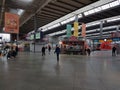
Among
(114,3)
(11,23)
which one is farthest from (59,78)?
(114,3)

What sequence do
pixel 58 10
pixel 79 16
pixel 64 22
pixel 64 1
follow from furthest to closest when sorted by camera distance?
pixel 64 22, pixel 79 16, pixel 58 10, pixel 64 1

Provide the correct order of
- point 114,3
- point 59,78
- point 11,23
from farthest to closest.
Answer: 1. point 114,3
2. point 11,23
3. point 59,78

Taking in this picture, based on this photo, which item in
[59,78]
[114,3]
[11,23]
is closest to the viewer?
[59,78]

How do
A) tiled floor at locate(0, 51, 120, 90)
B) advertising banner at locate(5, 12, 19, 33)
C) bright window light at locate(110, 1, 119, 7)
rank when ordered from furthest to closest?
bright window light at locate(110, 1, 119, 7)
advertising banner at locate(5, 12, 19, 33)
tiled floor at locate(0, 51, 120, 90)

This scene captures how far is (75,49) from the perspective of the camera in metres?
35.8

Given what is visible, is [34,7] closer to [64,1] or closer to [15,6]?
[15,6]

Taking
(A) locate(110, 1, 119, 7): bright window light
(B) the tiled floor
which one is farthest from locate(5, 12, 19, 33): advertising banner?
(A) locate(110, 1, 119, 7): bright window light

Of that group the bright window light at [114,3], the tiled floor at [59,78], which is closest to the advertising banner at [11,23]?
the tiled floor at [59,78]

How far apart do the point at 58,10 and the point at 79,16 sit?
12981mm

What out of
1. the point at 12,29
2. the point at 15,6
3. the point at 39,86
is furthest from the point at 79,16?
the point at 39,86

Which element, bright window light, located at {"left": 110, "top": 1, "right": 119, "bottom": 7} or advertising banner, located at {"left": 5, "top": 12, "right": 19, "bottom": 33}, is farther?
bright window light, located at {"left": 110, "top": 1, "right": 119, "bottom": 7}

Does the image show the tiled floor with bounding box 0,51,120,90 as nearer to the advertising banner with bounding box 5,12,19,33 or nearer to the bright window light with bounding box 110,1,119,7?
the advertising banner with bounding box 5,12,19,33

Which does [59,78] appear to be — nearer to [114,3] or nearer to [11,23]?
[11,23]

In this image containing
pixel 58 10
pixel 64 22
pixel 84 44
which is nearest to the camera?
pixel 58 10
